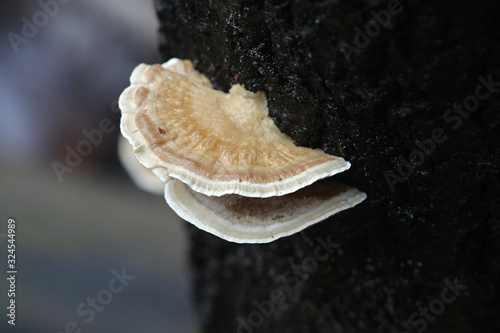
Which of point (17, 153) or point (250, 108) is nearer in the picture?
point (250, 108)

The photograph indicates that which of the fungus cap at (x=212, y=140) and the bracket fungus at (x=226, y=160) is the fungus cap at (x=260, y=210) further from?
the fungus cap at (x=212, y=140)

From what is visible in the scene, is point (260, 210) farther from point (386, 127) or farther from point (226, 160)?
point (386, 127)

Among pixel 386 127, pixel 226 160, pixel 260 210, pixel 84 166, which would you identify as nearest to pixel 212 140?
pixel 226 160

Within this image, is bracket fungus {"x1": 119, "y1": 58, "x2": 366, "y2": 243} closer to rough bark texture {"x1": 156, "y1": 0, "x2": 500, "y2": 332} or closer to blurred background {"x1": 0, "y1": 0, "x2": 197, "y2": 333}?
rough bark texture {"x1": 156, "y1": 0, "x2": 500, "y2": 332}

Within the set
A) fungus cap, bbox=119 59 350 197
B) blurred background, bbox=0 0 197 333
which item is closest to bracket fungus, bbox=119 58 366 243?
fungus cap, bbox=119 59 350 197

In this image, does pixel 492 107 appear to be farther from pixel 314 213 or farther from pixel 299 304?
pixel 299 304

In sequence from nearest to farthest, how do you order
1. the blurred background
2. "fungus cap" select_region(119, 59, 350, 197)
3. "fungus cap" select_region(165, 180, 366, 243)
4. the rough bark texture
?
the rough bark texture, "fungus cap" select_region(119, 59, 350, 197), "fungus cap" select_region(165, 180, 366, 243), the blurred background

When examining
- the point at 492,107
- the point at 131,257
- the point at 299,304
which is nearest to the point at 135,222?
the point at 131,257
